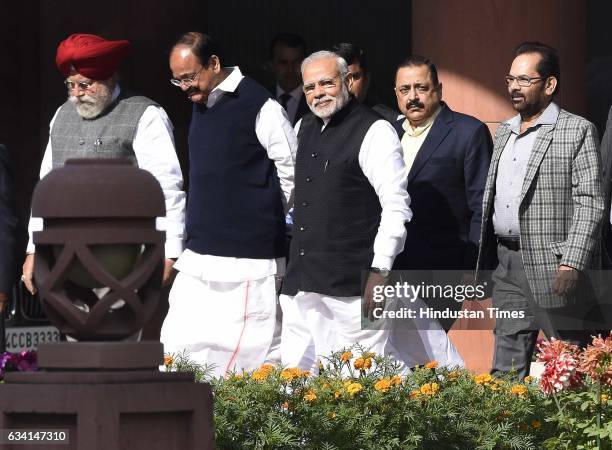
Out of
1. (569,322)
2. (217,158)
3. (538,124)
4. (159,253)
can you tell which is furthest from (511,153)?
(159,253)

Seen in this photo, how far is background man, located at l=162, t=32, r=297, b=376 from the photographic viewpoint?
8.60 meters

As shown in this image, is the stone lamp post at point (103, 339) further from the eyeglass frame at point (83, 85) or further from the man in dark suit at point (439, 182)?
the man in dark suit at point (439, 182)

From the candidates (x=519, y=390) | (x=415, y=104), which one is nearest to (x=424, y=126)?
(x=415, y=104)

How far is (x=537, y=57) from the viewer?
8.62m

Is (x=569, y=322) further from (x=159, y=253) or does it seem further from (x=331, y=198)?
(x=159, y=253)

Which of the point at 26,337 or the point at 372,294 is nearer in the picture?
the point at 372,294

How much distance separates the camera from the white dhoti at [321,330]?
27.3 ft

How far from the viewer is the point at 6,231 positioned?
9062 mm

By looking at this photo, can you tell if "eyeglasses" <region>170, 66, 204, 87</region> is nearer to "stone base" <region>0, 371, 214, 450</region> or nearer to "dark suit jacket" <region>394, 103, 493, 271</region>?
"dark suit jacket" <region>394, 103, 493, 271</region>

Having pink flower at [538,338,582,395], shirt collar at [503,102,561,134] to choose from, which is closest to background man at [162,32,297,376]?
shirt collar at [503,102,561,134]

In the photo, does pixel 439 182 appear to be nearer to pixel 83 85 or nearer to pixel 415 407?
pixel 83 85

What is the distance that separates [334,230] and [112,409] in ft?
10.4

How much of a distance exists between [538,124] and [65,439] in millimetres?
3787

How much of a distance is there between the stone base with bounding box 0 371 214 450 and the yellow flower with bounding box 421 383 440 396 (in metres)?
1.82
